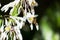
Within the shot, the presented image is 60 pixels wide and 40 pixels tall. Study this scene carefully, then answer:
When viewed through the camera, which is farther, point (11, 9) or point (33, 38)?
point (33, 38)

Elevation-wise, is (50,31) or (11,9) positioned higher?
(11,9)

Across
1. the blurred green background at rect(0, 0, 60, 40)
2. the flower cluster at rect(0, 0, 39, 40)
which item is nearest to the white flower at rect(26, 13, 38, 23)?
the flower cluster at rect(0, 0, 39, 40)

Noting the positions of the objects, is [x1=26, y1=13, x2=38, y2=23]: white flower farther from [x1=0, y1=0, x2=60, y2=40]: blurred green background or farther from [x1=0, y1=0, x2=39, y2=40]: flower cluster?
[x1=0, y1=0, x2=60, y2=40]: blurred green background

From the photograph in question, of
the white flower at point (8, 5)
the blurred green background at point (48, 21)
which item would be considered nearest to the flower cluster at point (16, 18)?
the white flower at point (8, 5)

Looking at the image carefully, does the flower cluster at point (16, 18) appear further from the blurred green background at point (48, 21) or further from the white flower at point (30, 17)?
the blurred green background at point (48, 21)

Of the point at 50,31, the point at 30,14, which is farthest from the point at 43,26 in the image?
the point at 30,14

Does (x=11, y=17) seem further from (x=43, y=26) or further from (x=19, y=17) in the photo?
(x=43, y=26)

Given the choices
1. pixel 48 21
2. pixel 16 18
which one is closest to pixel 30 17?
pixel 16 18
